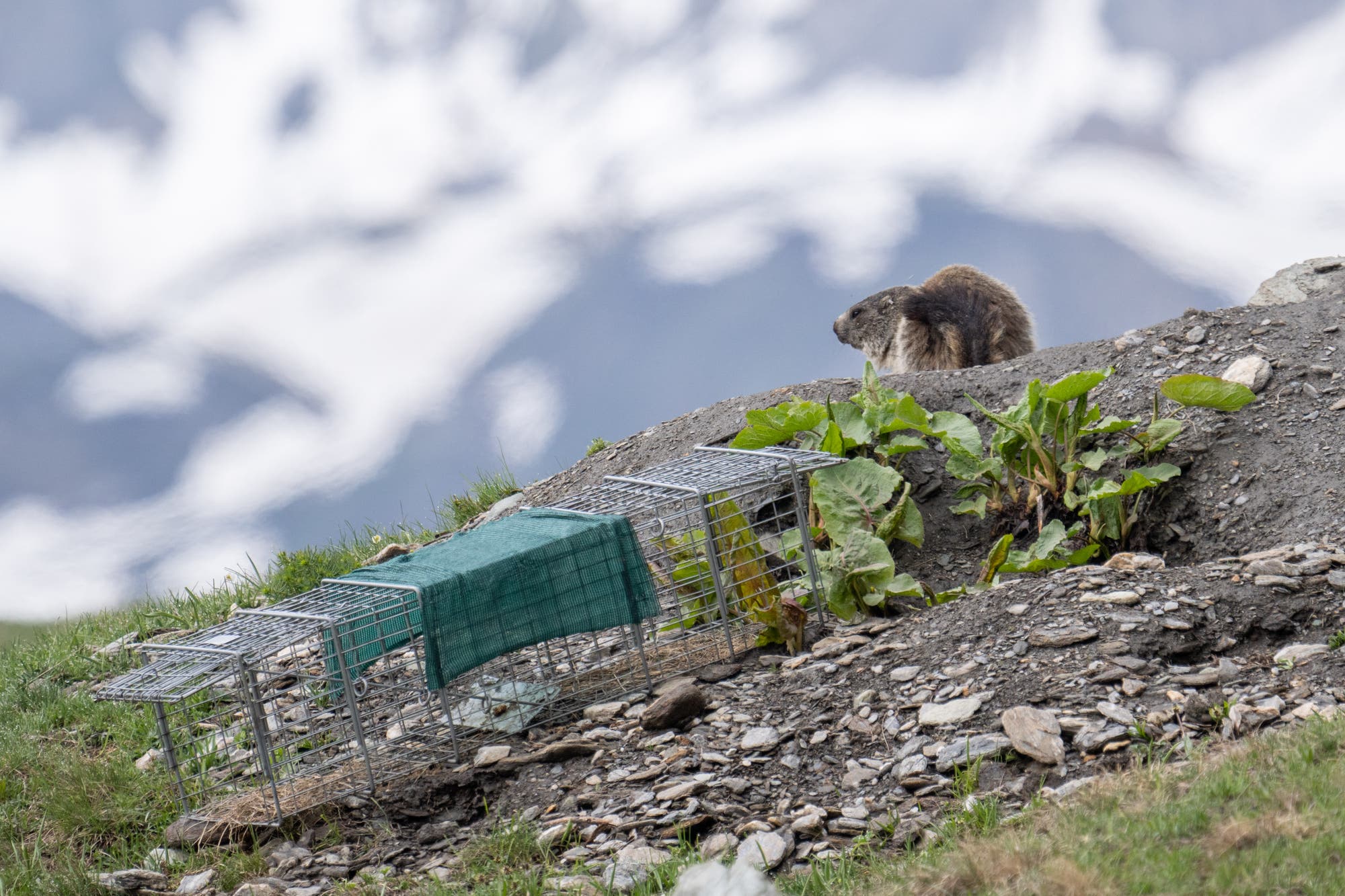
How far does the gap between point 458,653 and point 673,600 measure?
1355 millimetres

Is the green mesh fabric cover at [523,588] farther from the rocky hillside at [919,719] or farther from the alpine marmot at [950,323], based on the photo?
the alpine marmot at [950,323]

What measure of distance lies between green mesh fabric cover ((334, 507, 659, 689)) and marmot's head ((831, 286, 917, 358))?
21.5 ft

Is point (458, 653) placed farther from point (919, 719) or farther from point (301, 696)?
point (919, 719)

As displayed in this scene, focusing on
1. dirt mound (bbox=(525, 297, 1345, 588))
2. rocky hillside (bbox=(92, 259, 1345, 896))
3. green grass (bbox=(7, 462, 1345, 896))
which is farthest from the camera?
dirt mound (bbox=(525, 297, 1345, 588))

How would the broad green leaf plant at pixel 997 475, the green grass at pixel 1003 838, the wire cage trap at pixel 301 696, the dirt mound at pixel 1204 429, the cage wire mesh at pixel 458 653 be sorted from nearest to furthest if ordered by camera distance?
the green grass at pixel 1003 838 → the wire cage trap at pixel 301 696 → the cage wire mesh at pixel 458 653 → the broad green leaf plant at pixel 997 475 → the dirt mound at pixel 1204 429

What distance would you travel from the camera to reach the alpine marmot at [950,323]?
967 centimetres

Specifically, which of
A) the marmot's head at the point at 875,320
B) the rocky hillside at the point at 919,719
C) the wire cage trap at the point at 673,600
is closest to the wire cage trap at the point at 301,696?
the rocky hillside at the point at 919,719

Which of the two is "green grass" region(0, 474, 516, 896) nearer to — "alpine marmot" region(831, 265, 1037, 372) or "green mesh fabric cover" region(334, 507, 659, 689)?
"green mesh fabric cover" region(334, 507, 659, 689)

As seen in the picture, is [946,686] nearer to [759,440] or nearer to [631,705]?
[631,705]

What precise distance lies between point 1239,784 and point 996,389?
460cm

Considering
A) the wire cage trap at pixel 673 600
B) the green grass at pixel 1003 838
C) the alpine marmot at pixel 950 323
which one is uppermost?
the alpine marmot at pixel 950 323

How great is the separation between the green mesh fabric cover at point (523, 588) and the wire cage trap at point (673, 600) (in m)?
0.13

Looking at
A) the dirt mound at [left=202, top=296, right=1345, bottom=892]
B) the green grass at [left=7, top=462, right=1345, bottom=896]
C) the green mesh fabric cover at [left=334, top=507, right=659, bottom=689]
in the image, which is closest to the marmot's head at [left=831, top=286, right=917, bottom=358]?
the dirt mound at [left=202, top=296, right=1345, bottom=892]

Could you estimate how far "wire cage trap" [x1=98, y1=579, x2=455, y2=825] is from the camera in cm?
447
